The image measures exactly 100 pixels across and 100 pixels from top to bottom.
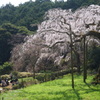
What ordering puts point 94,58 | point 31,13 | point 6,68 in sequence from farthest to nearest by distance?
1. point 31,13
2. point 6,68
3. point 94,58

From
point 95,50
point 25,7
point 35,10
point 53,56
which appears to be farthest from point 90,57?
point 25,7

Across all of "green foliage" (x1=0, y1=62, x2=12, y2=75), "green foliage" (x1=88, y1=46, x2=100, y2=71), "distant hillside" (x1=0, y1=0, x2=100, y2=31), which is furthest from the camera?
"distant hillside" (x1=0, y1=0, x2=100, y2=31)

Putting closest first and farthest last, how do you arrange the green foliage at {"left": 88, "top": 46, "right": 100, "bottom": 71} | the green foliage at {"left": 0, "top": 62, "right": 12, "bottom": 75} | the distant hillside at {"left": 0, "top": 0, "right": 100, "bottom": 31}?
the green foliage at {"left": 88, "top": 46, "right": 100, "bottom": 71} → the green foliage at {"left": 0, "top": 62, "right": 12, "bottom": 75} → the distant hillside at {"left": 0, "top": 0, "right": 100, "bottom": 31}

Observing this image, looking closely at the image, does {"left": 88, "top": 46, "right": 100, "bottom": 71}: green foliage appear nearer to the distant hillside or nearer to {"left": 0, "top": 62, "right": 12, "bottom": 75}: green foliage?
{"left": 0, "top": 62, "right": 12, "bottom": 75}: green foliage

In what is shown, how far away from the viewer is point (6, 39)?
4906 cm

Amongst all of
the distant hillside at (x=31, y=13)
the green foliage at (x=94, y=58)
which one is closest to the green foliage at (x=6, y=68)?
the green foliage at (x=94, y=58)

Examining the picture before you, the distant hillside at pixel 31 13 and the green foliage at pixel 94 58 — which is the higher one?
the distant hillside at pixel 31 13

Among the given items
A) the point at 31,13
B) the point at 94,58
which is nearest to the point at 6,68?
the point at 94,58

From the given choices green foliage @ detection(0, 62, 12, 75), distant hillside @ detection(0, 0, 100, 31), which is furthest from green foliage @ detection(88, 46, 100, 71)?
distant hillside @ detection(0, 0, 100, 31)

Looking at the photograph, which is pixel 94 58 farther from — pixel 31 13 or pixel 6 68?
pixel 31 13

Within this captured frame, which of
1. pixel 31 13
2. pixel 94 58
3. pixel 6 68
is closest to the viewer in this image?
pixel 94 58

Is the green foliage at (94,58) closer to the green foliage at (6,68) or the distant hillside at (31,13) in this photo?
the green foliage at (6,68)

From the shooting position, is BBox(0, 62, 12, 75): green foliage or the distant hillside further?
the distant hillside

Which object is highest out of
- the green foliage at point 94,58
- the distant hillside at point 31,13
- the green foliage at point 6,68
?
the distant hillside at point 31,13
